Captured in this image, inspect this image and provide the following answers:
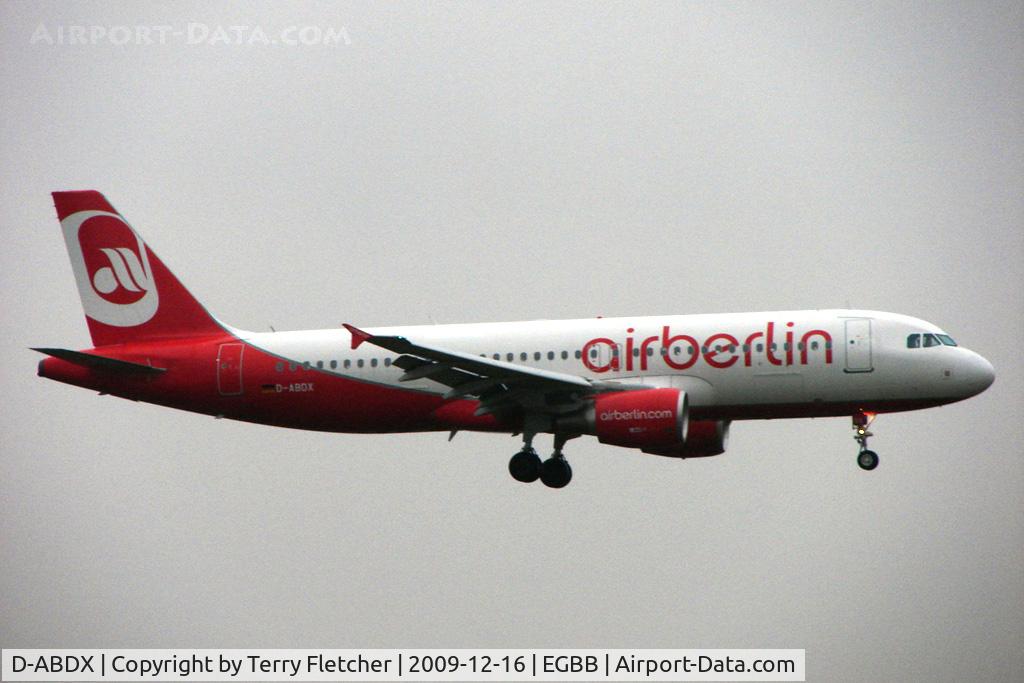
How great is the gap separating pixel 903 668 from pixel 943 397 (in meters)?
56.1

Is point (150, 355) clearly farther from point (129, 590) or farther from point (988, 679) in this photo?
point (129, 590)

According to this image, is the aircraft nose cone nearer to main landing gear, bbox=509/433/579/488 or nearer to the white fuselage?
the white fuselage

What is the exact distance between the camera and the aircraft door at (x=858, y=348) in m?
45.7

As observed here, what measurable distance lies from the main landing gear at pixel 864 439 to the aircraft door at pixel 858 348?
66.1 inches

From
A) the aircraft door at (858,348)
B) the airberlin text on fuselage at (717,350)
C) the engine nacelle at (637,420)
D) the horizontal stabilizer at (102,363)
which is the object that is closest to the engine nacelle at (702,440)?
the engine nacelle at (637,420)

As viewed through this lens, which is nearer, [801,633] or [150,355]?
[150,355]

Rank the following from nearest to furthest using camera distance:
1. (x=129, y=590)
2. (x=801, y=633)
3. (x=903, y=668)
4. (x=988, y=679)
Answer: (x=988, y=679)
(x=903, y=668)
(x=129, y=590)
(x=801, y=633)

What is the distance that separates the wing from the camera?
147 ft

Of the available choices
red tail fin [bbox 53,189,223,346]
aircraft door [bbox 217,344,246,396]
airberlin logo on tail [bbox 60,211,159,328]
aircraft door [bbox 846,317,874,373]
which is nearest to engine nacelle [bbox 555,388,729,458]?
aircraft door [bbox 846,317,874,373]

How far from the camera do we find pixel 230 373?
50.3 meters

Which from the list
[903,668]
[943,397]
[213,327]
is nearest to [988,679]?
[903,668]

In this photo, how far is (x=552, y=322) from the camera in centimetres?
4869

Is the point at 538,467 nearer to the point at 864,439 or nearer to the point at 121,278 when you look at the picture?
the point at 864,439

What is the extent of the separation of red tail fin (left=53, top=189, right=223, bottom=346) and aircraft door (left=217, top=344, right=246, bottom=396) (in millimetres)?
1711
